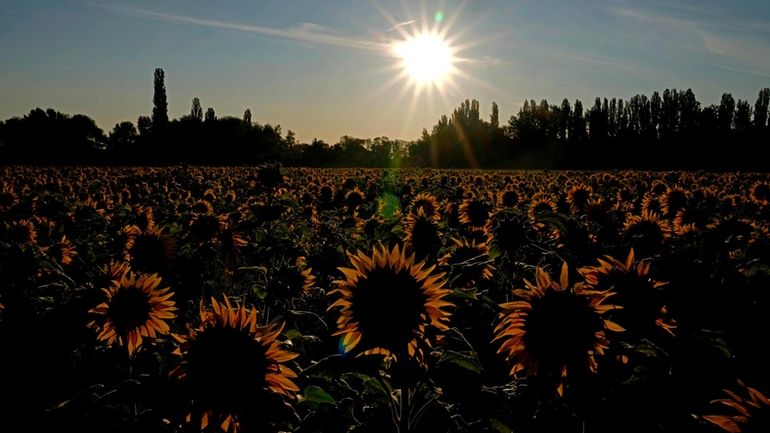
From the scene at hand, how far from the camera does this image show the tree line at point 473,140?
2330 inches

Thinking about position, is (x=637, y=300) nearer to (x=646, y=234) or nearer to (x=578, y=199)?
(x=646, y=234)

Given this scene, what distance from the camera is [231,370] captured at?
6.63ft

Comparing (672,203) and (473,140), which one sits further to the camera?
(473,140)

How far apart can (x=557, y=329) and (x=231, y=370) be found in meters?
1.38

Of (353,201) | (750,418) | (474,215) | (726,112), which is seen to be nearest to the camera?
(750,418)

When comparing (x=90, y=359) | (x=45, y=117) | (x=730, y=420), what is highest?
(x=45, y=117)

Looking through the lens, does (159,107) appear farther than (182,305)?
Yes

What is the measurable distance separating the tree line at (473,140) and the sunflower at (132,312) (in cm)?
4437

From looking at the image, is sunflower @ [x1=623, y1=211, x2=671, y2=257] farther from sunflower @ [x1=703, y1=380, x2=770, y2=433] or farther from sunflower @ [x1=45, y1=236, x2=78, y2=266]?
sunflower @ [x1=45, y1=236, x2=78, y2=266]

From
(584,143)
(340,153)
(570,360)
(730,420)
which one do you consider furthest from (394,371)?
(584,143)

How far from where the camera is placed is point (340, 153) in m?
68.8

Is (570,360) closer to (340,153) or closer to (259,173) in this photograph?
(259,173)

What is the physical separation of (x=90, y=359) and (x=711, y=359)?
2.72m

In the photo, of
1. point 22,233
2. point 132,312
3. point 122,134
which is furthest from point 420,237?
point 122,134
